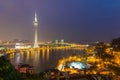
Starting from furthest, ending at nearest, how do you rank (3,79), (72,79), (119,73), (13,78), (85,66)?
(85,66) < (119,73) < (72,79) < (13,78) < (3,79)

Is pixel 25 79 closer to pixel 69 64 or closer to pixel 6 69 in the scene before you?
pixel 6 69

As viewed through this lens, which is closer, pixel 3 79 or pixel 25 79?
pixel 3 79

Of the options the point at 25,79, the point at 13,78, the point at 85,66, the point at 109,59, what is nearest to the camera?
the point at 13,78

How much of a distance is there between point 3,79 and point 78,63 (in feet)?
50.5

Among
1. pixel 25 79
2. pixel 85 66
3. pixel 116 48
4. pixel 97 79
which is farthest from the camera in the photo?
pixel 116 48

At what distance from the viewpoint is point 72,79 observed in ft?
35.1

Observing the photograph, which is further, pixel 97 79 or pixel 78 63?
pixel 78 63

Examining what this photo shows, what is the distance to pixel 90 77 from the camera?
33.8 feet

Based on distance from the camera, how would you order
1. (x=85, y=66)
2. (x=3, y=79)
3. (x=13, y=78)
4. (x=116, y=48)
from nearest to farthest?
(x=3, y=79) → (x=13, y=78) → (x=85, y=66) → (x=116, y=48)

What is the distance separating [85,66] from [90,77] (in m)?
7.89

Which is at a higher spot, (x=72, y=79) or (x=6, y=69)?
(x=6, y=69)

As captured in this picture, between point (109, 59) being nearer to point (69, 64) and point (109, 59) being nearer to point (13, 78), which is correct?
point (69, 64)

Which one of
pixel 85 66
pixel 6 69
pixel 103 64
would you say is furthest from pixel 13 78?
pixel 103 64

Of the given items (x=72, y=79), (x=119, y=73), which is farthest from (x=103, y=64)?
(x=72, y=79)
